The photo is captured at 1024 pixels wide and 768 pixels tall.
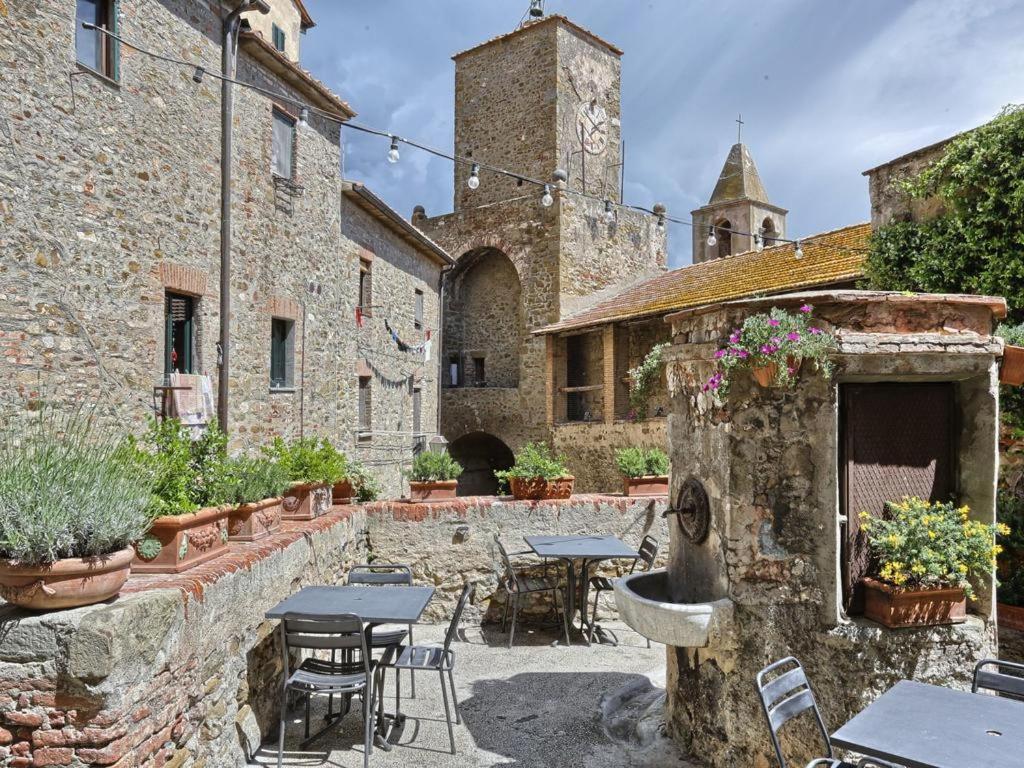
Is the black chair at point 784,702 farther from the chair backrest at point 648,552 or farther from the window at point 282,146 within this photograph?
the window at point 282,146

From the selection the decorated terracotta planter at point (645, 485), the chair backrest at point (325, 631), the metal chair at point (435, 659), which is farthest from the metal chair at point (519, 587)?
the chair backrest at point (325, 631)

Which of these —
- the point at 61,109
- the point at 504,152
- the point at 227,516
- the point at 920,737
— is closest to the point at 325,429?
the point at 61,109

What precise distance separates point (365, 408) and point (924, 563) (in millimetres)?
10754

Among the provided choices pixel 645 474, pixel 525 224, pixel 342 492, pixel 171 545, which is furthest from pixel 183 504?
pixel 525 224

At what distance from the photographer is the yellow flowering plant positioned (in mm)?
3900

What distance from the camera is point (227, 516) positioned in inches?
191

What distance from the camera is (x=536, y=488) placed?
8.26 m

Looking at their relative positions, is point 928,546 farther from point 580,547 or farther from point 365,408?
point 365,408

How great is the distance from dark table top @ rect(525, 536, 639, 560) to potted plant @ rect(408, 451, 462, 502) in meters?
1.16

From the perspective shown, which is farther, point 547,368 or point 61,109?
point 547,368

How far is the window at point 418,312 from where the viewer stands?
622 inches

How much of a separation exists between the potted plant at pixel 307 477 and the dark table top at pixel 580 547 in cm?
216

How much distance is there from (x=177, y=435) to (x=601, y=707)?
3.86 metres

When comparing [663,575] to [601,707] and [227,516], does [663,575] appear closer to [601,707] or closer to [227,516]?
[601,707]
